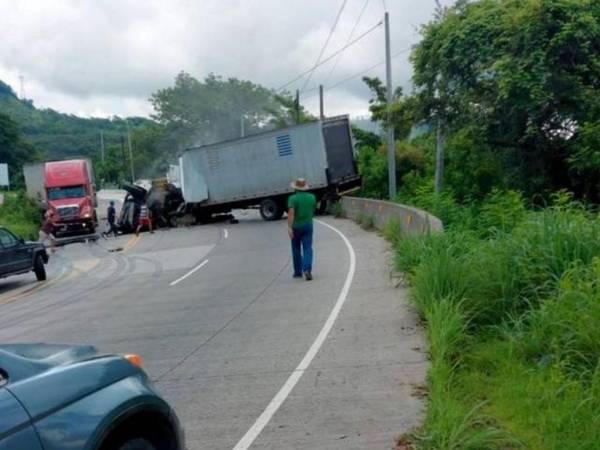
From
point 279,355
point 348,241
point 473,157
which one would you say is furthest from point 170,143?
point 279,355

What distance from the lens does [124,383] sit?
411 cm

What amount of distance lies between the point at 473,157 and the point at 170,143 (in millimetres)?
74710

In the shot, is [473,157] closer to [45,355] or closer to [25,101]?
[45,355]

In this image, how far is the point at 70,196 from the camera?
4238cm

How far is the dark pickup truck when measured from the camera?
789 inches

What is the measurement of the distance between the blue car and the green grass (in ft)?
6.79

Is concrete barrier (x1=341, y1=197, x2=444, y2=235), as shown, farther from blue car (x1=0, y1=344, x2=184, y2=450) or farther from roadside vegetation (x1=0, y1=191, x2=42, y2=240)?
roadside vegetation (x1=0, y1=191, x2=42, y2=240)

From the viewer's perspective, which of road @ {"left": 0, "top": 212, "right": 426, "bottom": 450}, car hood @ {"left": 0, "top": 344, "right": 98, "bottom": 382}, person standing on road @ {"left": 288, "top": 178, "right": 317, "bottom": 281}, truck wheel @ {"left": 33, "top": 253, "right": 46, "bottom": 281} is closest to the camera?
car hood @ {"left": 0, "top": 344, "right": 98, "bottom": 382}

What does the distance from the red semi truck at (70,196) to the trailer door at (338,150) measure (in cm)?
1437

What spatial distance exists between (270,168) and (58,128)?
354 ft

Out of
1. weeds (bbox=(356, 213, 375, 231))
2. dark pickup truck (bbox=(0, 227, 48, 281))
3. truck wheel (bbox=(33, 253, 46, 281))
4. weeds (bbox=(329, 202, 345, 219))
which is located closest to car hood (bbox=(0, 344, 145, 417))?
dark pickup truck (bbox=(0, 227, 48, 281))

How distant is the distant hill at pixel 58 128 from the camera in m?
121

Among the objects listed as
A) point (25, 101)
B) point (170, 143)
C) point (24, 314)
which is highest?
point (25, 101)

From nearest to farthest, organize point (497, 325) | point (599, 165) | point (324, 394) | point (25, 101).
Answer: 1. point (324, 394)
2. point (497, 325)
3. point (599, 165)
4. point (25, 101)
